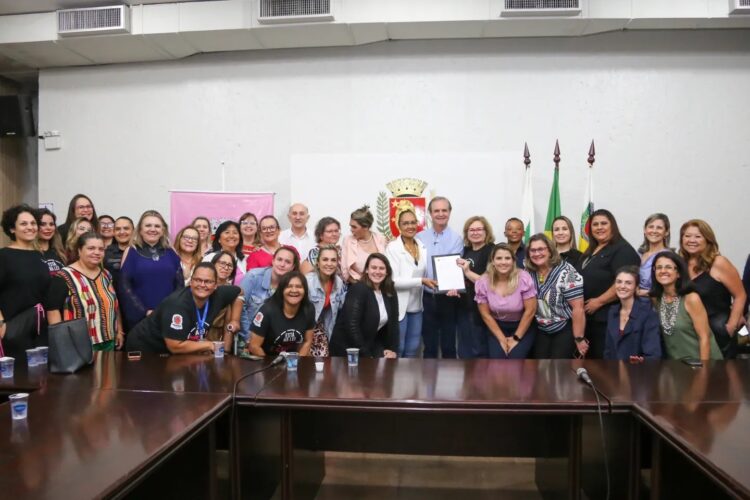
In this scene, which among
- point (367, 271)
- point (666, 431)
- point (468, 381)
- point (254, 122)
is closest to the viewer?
point (666, 431)

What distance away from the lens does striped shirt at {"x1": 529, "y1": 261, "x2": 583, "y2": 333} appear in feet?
10.5

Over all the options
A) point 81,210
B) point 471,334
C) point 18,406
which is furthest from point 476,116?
point 18,406

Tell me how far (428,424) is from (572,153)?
3410mm

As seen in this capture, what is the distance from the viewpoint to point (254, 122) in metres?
5.25

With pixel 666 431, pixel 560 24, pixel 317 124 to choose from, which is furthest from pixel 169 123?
pixel 666 431

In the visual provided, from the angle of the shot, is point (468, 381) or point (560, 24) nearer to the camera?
point (468, 381)

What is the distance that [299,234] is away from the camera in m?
4.23

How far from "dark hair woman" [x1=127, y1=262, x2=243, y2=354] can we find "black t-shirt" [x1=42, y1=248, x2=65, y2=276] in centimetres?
73

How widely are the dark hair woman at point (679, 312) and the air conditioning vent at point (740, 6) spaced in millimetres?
2862

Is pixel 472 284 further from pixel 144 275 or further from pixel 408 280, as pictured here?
pixel 144 275

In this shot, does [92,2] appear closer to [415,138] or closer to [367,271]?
[415,138]

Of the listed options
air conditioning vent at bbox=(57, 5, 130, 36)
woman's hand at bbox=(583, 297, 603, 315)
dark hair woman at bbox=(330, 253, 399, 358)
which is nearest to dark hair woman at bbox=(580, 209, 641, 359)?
woman's hand at bbox=(583, 297, 603, 315)

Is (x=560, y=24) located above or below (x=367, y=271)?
above

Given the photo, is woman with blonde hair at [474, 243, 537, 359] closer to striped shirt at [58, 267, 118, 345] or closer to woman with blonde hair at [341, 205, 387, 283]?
woman with blonde hair at [341, 205, 387, 283]
